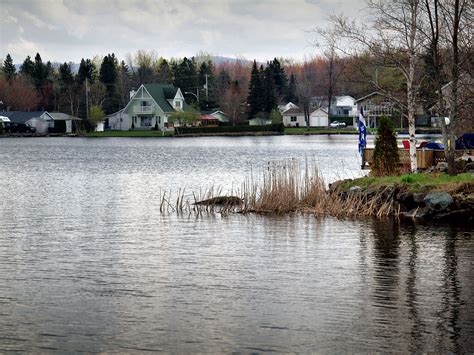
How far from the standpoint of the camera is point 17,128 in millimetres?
138125

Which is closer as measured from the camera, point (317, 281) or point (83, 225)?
point (317, 281)

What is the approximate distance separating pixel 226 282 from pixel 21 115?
4978 inches

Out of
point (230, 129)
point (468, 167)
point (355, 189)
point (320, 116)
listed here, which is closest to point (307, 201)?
point (355, 189)

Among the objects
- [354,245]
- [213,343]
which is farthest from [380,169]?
[213,343]

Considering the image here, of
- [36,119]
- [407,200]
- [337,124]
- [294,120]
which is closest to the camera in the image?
[407,200]

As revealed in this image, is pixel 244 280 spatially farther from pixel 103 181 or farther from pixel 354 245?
pixel 103 181

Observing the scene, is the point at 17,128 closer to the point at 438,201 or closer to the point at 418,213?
the point at 418,213

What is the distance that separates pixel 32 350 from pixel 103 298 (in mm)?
3705

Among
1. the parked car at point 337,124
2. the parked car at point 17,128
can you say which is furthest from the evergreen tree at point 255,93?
the parked car at point 17,128

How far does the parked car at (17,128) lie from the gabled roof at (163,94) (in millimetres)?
20687

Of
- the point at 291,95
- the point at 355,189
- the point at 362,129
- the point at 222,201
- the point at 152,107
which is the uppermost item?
the point at 291,95

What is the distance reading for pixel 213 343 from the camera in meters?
14.6

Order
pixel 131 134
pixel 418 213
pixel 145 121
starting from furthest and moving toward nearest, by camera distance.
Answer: pixel 145 121, pixel 131 134, pixel 418 213

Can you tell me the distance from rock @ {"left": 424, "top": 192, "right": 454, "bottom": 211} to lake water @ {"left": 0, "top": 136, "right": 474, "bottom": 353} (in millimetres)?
1932
